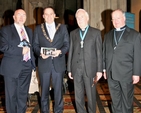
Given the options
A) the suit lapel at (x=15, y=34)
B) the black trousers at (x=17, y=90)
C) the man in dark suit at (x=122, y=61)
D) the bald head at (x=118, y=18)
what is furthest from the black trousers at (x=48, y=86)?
the bald head at (x=118, y=18)

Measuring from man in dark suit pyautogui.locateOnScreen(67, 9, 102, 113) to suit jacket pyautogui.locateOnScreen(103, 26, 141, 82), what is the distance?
0.60 feet

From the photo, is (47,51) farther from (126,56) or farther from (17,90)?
(126,56)

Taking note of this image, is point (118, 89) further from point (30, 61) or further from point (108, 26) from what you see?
point (108, 26)

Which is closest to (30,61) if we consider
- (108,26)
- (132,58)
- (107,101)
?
(132,58)

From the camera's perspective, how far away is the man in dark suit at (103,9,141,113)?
2.70 m

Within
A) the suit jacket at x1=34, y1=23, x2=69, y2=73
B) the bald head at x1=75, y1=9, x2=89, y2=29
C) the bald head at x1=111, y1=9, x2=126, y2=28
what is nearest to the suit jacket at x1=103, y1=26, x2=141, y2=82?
the bald head at x1=111, y1=9, x2=126, y2=28

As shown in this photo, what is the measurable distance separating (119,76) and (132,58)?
0.30 m

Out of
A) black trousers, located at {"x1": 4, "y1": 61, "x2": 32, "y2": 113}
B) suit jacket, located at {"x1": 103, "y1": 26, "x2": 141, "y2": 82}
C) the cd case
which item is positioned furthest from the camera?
black trousers, located at {"x1": 4, "y1": 61, "x2": 32, "y2": 113}

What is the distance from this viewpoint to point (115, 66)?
2.80 meters

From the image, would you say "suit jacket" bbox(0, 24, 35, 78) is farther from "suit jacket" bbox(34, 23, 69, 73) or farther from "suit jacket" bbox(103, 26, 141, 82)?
"suit jacket" bbox(103, 26, 141, 82)

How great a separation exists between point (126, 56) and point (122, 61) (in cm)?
9

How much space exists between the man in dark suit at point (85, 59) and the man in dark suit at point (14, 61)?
0.72 metres

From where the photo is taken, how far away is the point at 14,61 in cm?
297

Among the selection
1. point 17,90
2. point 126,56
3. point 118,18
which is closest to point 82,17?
point 118,18
